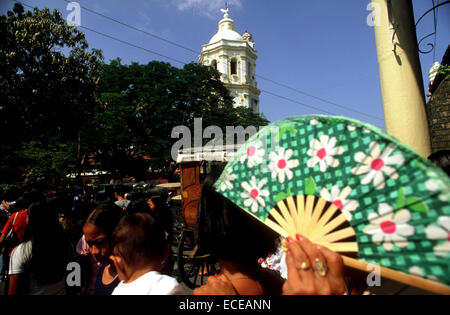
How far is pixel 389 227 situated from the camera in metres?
0.81

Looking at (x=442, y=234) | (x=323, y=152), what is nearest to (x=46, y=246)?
(x=323, y=152)

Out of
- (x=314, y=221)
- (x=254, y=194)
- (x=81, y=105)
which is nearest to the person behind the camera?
(x=314, y=221)

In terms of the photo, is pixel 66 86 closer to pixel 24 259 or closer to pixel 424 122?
pixel 24 259

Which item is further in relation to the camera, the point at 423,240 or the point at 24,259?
the point at 24,259

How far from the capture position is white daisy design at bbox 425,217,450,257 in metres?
0.72

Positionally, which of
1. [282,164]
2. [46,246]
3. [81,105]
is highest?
[81,105]

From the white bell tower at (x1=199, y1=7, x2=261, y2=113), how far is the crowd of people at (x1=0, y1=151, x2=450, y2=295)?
3497cm

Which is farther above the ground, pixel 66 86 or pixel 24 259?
pixel 66 86

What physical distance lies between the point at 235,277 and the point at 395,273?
2.09 ft

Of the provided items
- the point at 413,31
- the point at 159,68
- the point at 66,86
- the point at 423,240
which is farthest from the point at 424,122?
the point at 159,68

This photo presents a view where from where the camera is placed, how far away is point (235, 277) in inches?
45.1

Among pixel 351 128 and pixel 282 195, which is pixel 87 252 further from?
pixel 351 128

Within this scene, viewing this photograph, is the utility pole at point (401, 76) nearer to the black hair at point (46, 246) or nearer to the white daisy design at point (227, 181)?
the white daisy design at point (227, 181)

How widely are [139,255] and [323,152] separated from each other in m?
1.14
